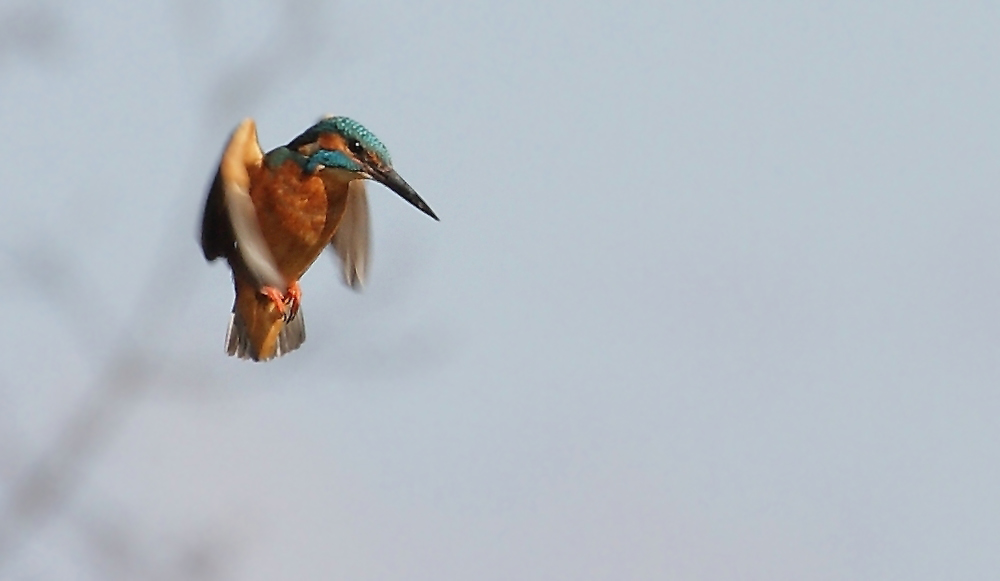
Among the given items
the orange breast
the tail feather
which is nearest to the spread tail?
the tail feather

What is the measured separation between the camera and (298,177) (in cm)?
514

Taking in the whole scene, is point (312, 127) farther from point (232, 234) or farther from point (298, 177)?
point (232, 234)

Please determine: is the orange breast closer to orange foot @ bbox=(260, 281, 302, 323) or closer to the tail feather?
orange foot @ bbox=(260, 281, 302, 323)

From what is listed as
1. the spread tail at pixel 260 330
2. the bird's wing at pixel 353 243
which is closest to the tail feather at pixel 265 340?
the spread tail at pixel 260 330

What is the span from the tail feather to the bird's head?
19.9 inches

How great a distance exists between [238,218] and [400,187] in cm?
59

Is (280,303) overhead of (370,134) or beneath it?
beneath

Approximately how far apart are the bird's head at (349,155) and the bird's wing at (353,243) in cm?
33

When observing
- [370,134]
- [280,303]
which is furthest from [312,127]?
[280,303]

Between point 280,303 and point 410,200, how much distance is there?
0.49 m

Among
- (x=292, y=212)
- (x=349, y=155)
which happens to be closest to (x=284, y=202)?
(x=292, y=212)

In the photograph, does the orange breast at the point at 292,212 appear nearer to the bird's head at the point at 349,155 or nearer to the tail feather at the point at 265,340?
the bird's head at the point at 349,155

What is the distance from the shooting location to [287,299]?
16.9 ft

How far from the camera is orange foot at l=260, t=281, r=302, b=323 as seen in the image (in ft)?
16.6
